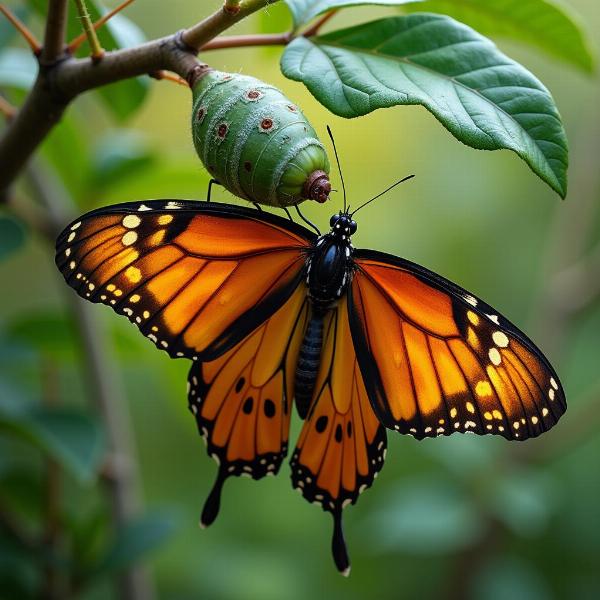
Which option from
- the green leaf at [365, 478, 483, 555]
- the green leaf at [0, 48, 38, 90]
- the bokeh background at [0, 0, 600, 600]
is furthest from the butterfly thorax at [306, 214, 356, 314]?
the green leaf at [365, 478, 483, 555]

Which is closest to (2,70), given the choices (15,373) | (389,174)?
(15,373)

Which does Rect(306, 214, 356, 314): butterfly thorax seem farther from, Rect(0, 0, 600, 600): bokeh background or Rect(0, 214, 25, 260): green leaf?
Rect(0, 214, 25, 260): green leaf

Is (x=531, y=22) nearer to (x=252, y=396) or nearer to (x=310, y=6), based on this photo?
(x=310, y=6)

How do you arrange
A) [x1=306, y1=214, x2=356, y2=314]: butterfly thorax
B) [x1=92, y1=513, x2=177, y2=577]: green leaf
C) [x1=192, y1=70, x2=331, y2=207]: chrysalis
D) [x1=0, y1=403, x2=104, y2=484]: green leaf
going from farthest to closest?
[x1=92, y1=513, x2=177, y2=577]: green leaf < [x1=0, y1=403, x2=104, y2=484]: green leaf < [x1=306, y1=214, x2=356, y2=314]: butterfly thorax < [x1=192, y1=70, x2=331, y2=207]: chrysalis

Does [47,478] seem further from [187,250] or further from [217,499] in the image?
[187,250]

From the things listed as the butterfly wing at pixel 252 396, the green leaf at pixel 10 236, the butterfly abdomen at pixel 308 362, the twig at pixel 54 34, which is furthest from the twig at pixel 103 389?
the twig at pixel 54 34
